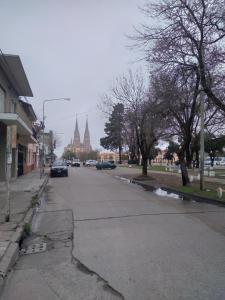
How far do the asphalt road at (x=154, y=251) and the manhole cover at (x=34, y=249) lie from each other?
0.70m

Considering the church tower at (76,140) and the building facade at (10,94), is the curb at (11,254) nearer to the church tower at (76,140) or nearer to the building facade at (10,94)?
the building facade at (10,94)

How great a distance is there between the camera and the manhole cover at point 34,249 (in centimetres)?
873

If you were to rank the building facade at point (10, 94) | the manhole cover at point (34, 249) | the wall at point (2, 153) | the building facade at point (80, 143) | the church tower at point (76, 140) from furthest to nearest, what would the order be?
the church tower at point (76, 140), the building facade at point (80, 143), the wall at point (2, 153), the building facade at point (10, 94), the manhole cover at point (34, 249)

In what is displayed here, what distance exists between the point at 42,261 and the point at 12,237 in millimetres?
1768

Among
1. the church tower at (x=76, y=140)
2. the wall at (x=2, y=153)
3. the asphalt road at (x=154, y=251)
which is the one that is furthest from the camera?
the church tower at (x=76, y=140)

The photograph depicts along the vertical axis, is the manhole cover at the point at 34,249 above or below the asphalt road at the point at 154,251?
below

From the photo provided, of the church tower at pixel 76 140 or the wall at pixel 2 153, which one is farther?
the church tower at pixel 76 140

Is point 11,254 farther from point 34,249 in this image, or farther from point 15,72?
point 15,72

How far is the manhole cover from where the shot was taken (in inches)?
344

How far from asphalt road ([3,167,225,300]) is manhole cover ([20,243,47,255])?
696 mm

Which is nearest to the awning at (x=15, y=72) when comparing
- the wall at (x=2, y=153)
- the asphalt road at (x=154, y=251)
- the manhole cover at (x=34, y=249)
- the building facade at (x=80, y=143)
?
the wall at (x=2, y=153)

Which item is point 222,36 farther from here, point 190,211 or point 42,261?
point 42,261

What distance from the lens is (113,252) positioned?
8.23 metres

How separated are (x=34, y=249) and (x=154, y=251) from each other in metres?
2.55
